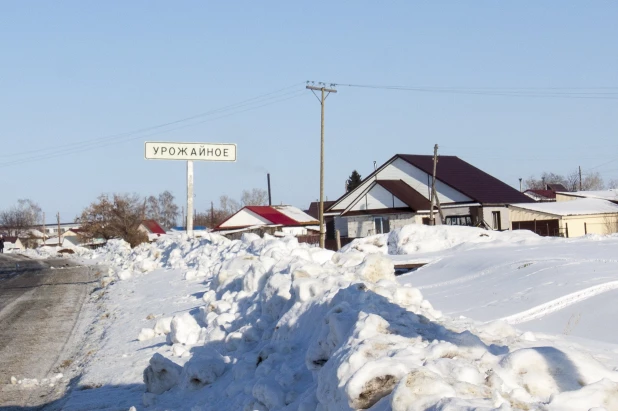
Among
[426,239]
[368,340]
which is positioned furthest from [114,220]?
[368,340]

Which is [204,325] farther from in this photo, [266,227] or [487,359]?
[266,227]

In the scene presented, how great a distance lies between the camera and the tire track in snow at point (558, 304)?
1087 centimetres

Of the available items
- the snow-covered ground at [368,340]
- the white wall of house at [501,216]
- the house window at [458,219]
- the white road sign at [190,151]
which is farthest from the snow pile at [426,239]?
the house window at [458,219]

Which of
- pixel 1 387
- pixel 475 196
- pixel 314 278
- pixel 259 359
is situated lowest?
pixel 1 387

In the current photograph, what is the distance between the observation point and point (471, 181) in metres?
53.1

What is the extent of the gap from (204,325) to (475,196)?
4122 centimetres

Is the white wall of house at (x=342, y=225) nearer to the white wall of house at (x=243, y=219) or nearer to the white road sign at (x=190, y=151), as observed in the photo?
the white wall of house at (x=243, y=219)

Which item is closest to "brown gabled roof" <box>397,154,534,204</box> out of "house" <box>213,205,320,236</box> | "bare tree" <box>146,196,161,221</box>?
"house" <box>213,205,320,236</box>

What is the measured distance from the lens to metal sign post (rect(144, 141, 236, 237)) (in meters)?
23.0

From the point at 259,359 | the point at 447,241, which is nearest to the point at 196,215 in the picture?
the point at 447,241

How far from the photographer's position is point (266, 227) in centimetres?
6288

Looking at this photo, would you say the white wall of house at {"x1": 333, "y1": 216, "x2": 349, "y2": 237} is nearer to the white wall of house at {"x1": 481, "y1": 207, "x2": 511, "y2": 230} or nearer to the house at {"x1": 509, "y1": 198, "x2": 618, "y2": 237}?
the white wall of house at {"x1": 481, "y1": 207, "x2": 511, "y2": 230}

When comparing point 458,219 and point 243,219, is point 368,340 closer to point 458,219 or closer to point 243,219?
point 458,219

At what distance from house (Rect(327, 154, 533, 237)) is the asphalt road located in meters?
27.5
